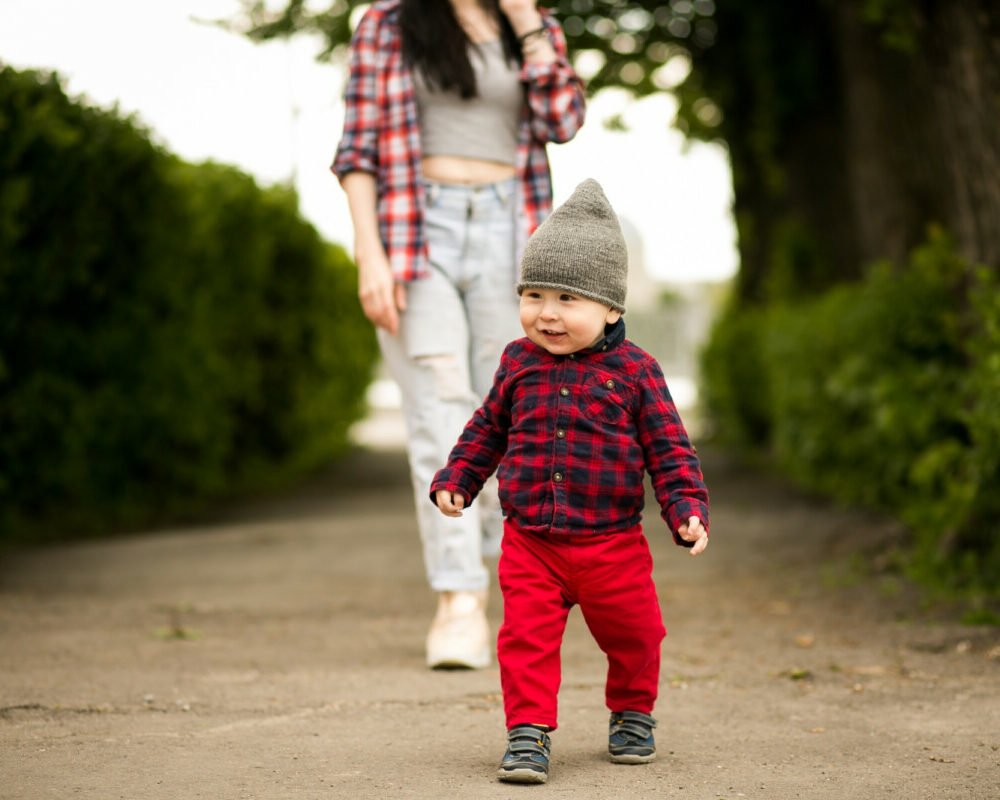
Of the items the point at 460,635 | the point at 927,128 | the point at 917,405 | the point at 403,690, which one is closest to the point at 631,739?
the point at 403,690

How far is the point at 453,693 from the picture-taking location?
376 centimetres

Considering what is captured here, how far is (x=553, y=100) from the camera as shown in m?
4.20

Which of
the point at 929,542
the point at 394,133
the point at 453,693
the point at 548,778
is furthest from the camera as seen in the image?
the point at 929,542

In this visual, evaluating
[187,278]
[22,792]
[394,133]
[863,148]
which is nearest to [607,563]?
[22,792]

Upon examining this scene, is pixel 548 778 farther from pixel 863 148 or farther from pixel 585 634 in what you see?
pixel 863 148

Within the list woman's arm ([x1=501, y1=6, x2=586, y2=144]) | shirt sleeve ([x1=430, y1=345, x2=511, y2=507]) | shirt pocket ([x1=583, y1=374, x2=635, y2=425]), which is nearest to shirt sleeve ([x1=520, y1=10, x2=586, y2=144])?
woman's arm ([x1=501, y1=6, x2=586, y2=144])

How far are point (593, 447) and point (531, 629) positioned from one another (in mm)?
415

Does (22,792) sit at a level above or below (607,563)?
below

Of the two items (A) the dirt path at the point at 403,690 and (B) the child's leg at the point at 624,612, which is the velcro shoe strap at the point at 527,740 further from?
(B) the child's leg at the point at 624,612

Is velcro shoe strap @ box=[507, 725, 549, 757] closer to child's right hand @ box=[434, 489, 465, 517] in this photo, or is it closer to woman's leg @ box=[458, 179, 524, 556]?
child's right hand @ box=[434, 489, 465, 517]

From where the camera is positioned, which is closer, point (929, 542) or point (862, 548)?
point (929, 542)

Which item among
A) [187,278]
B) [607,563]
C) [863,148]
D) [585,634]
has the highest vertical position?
[863,148]

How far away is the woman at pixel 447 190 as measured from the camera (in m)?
4.19

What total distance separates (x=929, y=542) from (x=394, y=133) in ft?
9.77
